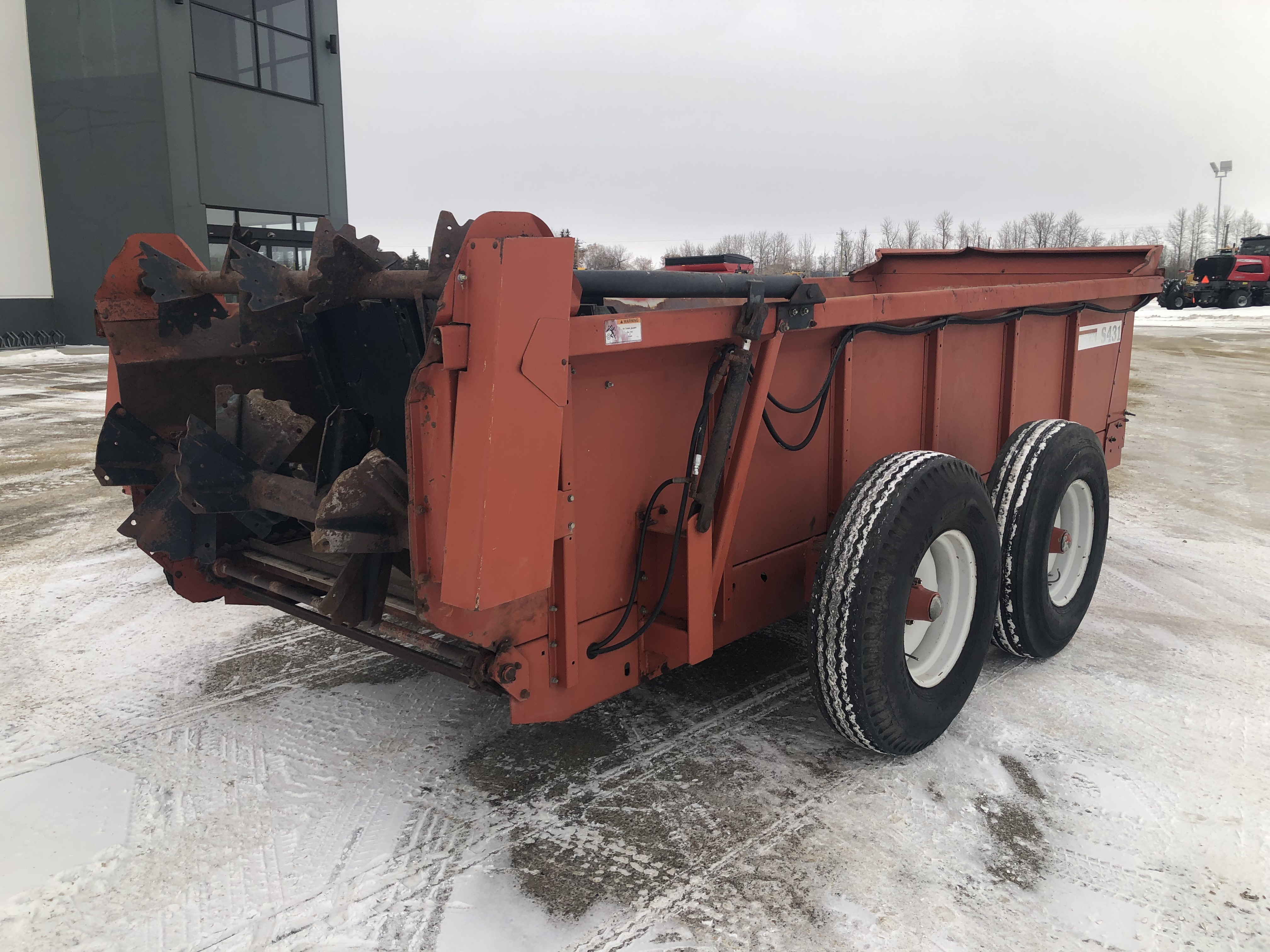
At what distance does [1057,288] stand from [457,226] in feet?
9.72

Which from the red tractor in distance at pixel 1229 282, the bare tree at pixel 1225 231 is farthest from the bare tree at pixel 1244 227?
the red tractor in distance at pixel 1229 282

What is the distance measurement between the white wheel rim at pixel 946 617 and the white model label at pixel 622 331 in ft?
4.54

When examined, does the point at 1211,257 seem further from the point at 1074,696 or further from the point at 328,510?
the point at 328,510

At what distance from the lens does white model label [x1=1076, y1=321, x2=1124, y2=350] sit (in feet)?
15.1

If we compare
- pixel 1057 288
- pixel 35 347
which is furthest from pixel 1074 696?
pixel 35 347

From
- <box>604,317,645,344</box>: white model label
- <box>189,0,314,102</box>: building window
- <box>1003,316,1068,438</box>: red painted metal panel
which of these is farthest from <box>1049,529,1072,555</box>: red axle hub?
<box>189,0,314,102</box>: building window

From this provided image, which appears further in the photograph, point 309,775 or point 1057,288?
point 1057,288

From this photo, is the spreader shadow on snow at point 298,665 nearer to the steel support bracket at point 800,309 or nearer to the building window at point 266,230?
the steel support bracket at point 800,309

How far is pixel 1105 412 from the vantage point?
513cm

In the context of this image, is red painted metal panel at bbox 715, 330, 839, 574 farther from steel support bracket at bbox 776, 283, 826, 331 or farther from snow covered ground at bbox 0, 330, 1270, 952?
snow covered ground at bbox 0, 330, 1270, 952

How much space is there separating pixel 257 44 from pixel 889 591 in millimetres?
20028

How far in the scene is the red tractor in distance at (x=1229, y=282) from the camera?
2966 cm

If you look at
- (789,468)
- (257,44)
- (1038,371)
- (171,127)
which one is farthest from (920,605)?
(257,44)

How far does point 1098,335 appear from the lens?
4.78m
